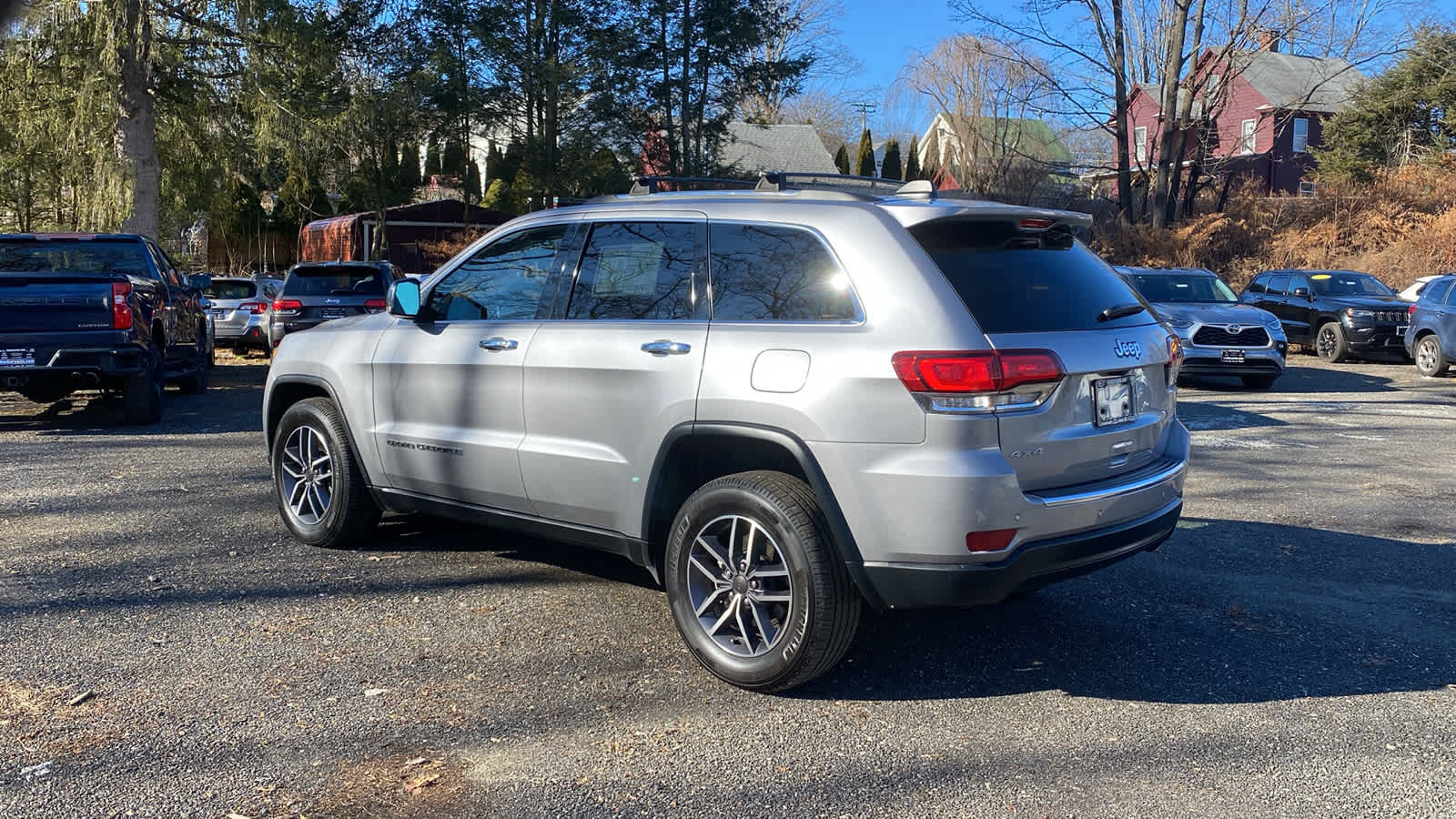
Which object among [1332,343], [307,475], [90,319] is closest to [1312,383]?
[1332,343]

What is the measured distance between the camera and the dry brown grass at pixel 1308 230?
3011 centimetres

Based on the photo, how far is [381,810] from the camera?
11.0ft

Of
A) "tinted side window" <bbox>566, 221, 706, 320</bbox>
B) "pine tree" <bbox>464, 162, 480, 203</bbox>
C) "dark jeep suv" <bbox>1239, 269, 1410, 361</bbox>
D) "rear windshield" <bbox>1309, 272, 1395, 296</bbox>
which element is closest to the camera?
"tinted side window" <bbox>566, 221, 706, 320</bbox>

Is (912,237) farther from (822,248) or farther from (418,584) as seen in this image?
(418,584)

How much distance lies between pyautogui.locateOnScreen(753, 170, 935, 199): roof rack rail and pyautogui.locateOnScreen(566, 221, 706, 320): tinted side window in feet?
1.36

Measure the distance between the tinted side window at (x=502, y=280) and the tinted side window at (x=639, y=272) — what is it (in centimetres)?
26

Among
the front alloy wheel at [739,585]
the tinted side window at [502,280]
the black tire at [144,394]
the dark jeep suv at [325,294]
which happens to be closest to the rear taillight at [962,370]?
the front alloy wheel at [739,585]

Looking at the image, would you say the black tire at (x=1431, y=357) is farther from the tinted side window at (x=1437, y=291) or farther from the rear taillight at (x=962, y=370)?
the rear taillight at (x=962, y=370)

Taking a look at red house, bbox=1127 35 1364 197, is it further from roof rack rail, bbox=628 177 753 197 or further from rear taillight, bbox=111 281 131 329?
roof rack rail, bbox=628 177 753 197

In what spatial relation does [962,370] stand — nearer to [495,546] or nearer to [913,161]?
Answer: [495,546]

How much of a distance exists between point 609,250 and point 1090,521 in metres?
2.24

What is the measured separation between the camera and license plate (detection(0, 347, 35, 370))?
10.1 metres

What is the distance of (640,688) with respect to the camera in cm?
435

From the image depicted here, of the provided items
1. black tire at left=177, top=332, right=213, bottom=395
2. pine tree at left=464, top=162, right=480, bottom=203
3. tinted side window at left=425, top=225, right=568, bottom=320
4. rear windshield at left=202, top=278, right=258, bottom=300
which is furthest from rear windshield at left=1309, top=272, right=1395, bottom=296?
pine tree at left=464, top=162, right=480, bottom=203
